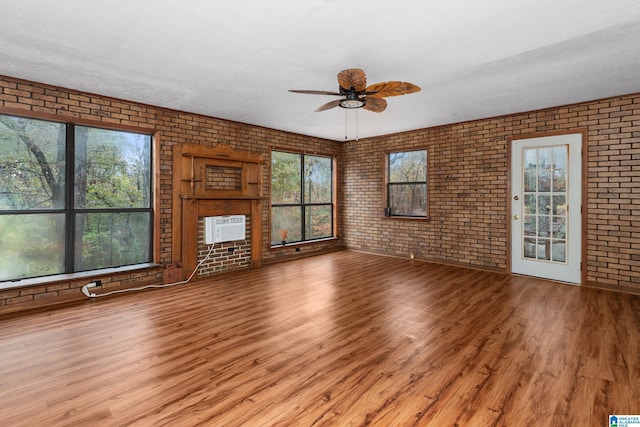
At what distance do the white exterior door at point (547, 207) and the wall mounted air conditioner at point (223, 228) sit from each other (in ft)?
15.3

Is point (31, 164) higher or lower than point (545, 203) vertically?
higher

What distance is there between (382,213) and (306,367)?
5.14 m

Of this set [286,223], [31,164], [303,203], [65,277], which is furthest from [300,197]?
[31,164]

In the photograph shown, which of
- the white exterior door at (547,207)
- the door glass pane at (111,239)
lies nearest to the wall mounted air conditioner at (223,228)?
the door glass pane at (111,239)

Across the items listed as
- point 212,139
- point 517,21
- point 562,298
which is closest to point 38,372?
point 212,139

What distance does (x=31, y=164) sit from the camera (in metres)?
3.88

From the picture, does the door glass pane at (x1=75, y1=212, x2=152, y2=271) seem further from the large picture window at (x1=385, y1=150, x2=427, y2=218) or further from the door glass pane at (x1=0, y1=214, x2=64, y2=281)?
the large picture window at (x1=385, y1=150, x2=427, y2=218)

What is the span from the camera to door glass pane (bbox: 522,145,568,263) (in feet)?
15.9

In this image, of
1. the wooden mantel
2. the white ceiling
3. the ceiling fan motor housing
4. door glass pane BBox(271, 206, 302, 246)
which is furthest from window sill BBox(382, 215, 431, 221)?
the ceiling fan motor housing

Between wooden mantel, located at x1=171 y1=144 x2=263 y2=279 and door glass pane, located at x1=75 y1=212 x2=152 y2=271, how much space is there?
0.42 m

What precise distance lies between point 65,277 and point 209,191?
7.26ft

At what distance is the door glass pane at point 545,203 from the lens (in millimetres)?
4855

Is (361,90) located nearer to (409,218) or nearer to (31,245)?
(409,218)

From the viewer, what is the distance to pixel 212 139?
18.0 feet
